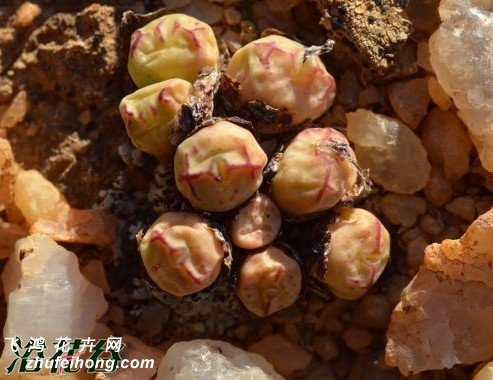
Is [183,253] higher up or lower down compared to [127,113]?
lower down

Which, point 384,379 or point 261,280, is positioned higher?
point 261,280

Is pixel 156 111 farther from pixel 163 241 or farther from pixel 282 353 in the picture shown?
pixel 282 353

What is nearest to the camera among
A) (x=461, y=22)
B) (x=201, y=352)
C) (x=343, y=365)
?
(x=201, y=352)

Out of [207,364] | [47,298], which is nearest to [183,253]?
[207,364]

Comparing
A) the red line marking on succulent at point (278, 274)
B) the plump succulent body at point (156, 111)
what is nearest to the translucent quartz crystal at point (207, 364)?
the red line marking on succulent at point (278, 274)

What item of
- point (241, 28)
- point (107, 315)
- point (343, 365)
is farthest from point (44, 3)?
point (343, 365)

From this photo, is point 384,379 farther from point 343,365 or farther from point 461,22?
point 461,22

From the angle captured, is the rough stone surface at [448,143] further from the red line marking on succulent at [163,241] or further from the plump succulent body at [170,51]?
the red line marking on succulent at [163,241]

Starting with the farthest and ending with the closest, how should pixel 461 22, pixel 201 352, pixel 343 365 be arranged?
pixel 343 365 → pixel 461 22 → pixel 201 352

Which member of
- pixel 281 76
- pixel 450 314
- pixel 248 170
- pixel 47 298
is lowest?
pixel 450 314
